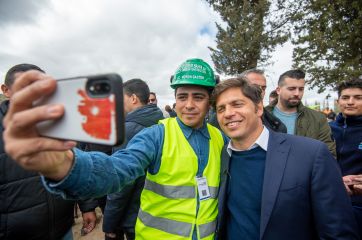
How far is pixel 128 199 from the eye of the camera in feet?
8.47

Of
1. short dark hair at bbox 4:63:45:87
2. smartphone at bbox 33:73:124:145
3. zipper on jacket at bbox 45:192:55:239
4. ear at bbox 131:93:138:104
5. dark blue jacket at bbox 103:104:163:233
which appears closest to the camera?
smartphone at bbox 33:73:124:145

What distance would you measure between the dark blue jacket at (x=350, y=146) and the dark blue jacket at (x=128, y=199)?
7.60 ft

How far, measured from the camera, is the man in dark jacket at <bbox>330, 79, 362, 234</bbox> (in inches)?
116

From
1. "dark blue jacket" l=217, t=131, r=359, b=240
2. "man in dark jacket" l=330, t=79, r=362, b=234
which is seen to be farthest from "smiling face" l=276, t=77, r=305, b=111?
"dark blue jacket" l=217, t=131, r=359, b=240

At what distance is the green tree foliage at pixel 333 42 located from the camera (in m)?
11.8

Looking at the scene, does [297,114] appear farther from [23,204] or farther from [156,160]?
[23,204]

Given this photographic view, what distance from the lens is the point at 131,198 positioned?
8.70 feet

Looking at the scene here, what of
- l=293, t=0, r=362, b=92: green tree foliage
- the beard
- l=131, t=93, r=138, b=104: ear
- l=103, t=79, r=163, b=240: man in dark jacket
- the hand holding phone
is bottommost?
l=103, t=79, r=163, b=240: man in dark jacket

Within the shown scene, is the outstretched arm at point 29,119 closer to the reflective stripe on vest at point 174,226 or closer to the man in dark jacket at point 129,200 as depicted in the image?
the reflective stripe on vest at point 174,226

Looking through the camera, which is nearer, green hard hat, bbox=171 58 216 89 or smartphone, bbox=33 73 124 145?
smartphone, bbox=33 73 124 145

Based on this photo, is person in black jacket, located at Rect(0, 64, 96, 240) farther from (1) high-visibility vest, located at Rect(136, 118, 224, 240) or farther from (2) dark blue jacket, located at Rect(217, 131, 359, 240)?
(2) dark blue jacket, located at Rect(217, 131, 359, 240)

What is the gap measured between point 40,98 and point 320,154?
163cm

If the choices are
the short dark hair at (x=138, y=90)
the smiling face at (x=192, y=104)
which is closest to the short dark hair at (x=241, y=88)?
the smiling face at (x=192, y=104)

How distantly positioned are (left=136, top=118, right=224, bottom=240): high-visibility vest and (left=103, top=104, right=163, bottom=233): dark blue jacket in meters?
0.85
